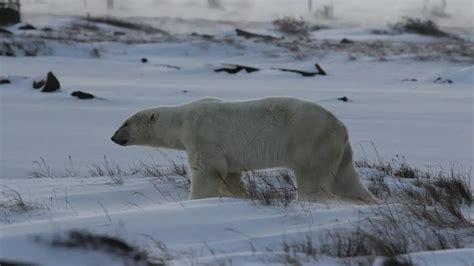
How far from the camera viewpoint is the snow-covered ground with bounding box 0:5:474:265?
4414 millimetres

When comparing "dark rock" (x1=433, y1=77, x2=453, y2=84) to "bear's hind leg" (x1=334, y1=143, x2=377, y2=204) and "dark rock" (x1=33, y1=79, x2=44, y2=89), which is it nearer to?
"dark rock" (x1=33, y1=79, x2=44, y2=89)

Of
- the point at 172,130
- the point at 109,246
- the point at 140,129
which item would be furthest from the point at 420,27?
the point at 109,246

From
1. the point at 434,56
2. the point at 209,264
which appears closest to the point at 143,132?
the point at 209,264

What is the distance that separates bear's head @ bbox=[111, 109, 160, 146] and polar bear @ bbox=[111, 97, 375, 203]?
21 centimetres

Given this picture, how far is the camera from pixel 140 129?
24.0 ft

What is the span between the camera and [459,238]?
15.3 feet

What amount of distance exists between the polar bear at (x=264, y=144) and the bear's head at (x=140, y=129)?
214 mm

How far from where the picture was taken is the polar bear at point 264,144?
6332 mm

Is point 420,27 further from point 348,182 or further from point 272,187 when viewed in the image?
point 272,187

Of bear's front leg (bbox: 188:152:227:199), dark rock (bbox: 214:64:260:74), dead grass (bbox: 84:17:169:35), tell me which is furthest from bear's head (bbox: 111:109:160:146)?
dead grass (bbox: 84:17:169:35)

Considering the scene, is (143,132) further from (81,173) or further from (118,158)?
(118,158)

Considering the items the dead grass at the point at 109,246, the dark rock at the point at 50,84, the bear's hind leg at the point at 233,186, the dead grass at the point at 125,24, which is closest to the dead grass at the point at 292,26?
the dead grass at the point at 125,24

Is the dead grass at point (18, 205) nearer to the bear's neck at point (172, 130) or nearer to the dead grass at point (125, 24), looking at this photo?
the bear's neck at point (172, 130)

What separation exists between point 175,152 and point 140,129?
3.79 metres
